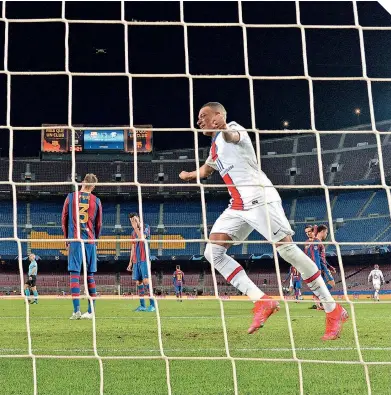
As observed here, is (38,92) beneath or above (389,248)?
above

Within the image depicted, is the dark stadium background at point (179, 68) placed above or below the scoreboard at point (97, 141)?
above

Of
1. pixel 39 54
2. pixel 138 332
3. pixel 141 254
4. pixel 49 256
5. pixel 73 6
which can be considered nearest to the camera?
pixel 138 332

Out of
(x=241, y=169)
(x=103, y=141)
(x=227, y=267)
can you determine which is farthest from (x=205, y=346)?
(x=103, y=141)

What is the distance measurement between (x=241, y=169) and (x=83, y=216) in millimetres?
2868

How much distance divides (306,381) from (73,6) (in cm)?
2045

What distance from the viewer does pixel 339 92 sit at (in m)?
27.9

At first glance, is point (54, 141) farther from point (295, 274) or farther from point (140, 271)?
point (140, 271)

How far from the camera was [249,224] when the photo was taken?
16.5 ft

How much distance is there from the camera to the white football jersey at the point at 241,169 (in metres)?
4.95

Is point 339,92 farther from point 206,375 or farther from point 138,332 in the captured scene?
point 206,375

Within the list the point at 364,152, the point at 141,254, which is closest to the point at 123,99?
the point at 364,152

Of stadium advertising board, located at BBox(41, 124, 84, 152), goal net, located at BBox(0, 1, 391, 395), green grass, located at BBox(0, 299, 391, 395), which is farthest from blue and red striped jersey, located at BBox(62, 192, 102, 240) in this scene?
stadium advertising board, located at BBox(41, 124, 84, 152)

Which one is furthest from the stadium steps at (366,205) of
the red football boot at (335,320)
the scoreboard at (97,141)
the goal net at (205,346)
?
the red football boot at (335,320)

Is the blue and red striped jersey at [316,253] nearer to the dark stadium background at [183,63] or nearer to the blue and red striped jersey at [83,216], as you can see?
the blue and red striped jersey at [83,216]
